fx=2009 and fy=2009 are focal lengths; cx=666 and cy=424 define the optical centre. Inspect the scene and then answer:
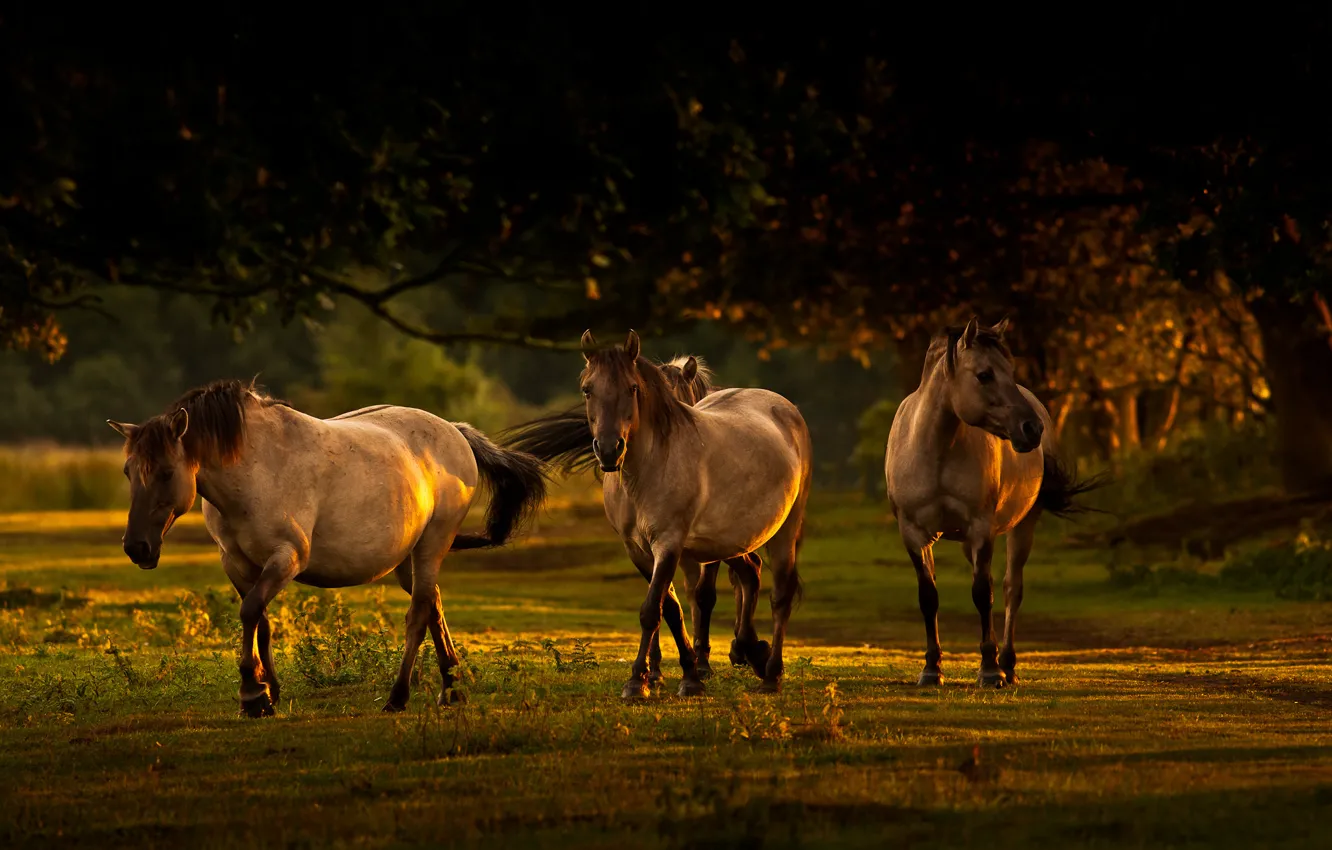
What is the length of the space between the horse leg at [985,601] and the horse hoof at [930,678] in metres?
0.31

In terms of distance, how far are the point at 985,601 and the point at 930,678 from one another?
777mm

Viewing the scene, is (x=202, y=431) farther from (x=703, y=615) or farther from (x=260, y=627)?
(x=703, y=615)

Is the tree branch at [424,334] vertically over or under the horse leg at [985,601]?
over

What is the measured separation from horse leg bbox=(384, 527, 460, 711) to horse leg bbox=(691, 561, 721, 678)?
6.07 feet

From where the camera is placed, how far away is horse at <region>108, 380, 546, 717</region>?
12.3m

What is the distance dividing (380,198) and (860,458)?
1288 inches

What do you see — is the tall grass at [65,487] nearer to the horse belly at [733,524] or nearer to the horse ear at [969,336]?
the horse belly at [733,524]

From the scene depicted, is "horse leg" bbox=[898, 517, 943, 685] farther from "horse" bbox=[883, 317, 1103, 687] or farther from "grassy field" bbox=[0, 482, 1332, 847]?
"grassy field" bbox=[0, 482, 1332, 847]

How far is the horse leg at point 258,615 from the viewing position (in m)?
12.3

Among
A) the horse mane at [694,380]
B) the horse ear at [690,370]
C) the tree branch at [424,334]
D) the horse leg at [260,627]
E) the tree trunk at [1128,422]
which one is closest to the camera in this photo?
the horse leg at [260,627]

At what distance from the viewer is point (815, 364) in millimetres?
85438

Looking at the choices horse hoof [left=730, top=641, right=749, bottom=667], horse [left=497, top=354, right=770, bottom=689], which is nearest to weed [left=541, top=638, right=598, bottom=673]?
horse [left=497, top=354, right=770, bottom=689]

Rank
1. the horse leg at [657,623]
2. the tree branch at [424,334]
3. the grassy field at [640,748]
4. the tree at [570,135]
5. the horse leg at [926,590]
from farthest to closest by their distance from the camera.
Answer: the tree branch at [424,334]
the tree at [570,135]
the horse leg at [926,590]
the horse leg at [657,623]
the grassy field at [640,748]

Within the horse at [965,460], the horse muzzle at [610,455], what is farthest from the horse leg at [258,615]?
the horse at [965,460]
